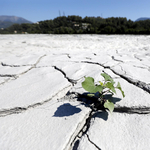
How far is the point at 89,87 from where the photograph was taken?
2.12 feet

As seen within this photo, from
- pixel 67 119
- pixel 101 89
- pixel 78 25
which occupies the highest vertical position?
pixel 78 25

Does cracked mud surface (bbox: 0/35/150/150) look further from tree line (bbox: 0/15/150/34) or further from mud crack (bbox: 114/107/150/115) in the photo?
tree line (bbox: 0/15/150/34)

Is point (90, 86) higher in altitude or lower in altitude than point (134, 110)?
higher

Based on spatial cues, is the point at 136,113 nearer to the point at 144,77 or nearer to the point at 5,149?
the point at 144,77

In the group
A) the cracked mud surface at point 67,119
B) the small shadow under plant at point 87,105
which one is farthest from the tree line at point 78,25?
the small shadow under plant at point 87,105

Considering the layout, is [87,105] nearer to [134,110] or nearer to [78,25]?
[134,110]

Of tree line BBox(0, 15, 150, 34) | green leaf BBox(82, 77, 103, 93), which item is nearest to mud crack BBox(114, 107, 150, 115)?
green leaf BBox(82, 77, 103, 93)

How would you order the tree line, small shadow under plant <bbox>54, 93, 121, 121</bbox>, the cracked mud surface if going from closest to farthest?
the cracked mud surface, small shadow under plant <bbox>54, 93, 121, 121</bbox>, the tree line

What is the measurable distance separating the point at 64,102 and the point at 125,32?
726 centimetres

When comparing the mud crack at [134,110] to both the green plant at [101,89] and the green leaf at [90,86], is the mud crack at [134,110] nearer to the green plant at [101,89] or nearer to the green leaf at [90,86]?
the green plant at [101,89]

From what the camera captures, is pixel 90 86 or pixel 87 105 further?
pixel 87 105

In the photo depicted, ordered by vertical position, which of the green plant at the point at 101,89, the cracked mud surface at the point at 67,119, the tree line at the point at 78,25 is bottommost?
the cracked mud surface at the point at 67,119

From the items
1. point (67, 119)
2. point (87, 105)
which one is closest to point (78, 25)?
point (87, 105)

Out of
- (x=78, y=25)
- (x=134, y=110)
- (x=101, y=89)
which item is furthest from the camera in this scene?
(x=78, y=25)
